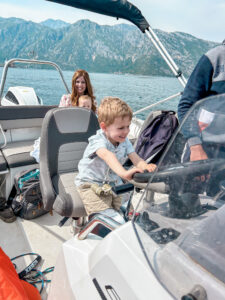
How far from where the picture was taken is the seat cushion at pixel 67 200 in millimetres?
1517

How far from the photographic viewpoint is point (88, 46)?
134 metres

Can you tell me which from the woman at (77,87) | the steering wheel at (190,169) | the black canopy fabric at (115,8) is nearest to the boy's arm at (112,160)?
the steering wheel at (190,169)

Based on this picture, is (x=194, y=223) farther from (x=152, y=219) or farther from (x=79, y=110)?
(x=79, y=110)

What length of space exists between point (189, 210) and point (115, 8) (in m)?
1.89

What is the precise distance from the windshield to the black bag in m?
1.53

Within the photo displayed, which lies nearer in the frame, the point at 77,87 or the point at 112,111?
the point at 112,111

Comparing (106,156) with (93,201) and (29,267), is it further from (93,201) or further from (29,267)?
(29,267)

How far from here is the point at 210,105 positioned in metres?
0.72

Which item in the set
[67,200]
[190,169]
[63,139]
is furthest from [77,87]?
[190,169]

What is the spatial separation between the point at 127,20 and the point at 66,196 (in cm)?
169

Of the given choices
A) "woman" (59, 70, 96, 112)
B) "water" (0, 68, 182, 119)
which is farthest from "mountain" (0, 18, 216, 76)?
"woman" (59, 70, 96, 112)

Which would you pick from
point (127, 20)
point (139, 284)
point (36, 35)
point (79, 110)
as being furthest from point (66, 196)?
point (36, 35)

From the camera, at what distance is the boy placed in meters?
1.26

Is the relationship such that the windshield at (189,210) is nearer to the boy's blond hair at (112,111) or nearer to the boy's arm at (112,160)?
the boy's arm at (112,160)
